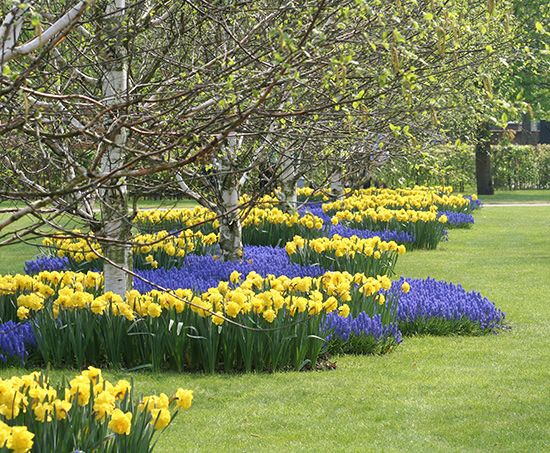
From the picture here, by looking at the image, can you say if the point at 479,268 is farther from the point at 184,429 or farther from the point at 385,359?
the point at 184,429

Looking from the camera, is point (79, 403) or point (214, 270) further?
point (214, 270)

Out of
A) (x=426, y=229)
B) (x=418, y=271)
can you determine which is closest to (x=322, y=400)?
(x=418, y=271)

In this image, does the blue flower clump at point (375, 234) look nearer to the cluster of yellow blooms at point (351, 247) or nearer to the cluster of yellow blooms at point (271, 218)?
the cluster of yellow blooms at point (271, 218)

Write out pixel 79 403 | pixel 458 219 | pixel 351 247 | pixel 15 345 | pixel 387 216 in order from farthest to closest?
pixel 458 219, pixel 387 216, pixel 351 247, pixel 15 345, pixel 79 403

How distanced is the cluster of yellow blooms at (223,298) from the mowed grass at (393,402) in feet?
1.69

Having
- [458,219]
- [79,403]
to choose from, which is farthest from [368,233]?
[79,403]

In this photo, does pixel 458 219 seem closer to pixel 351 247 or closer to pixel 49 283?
pixel 351 247

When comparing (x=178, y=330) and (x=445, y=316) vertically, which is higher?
(x=178, y=330)

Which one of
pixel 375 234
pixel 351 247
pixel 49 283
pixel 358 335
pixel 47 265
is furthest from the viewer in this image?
pixel 375 234

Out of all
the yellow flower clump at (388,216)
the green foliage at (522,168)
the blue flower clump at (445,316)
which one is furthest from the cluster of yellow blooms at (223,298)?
the green foliage at (522,168)

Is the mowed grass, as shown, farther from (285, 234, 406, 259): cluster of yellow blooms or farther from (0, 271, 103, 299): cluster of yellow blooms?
(285, 234, 406, 259): cluster of yellow blooms

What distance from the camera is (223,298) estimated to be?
839 centimetres

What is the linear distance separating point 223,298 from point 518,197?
30.4 metres

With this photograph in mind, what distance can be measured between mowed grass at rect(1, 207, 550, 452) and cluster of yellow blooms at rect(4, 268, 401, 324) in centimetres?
52
